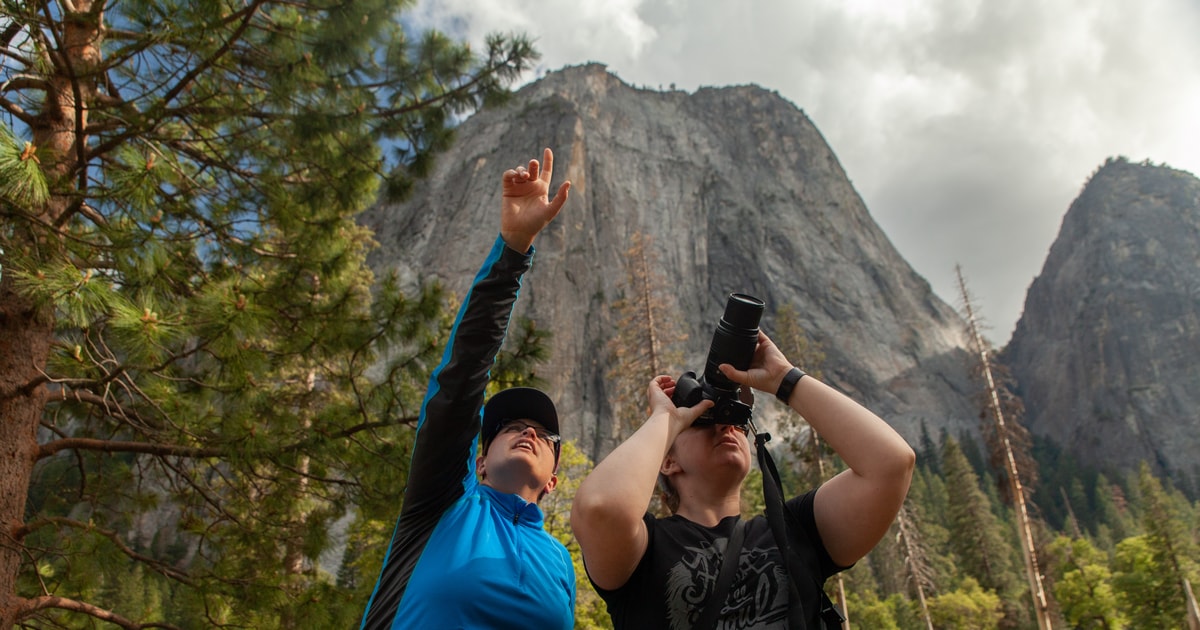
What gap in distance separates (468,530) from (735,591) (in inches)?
30.9

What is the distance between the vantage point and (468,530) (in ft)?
6.46

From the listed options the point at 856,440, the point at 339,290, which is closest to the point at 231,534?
the point at 339,290

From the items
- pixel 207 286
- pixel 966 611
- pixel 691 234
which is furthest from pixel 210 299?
pixel 691 234

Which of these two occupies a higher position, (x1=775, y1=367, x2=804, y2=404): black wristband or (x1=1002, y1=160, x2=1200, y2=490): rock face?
(x1=1002, y1=160, x2=1200, y2=490): rock face

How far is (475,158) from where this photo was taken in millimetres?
68750

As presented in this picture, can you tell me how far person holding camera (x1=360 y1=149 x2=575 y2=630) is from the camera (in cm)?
183

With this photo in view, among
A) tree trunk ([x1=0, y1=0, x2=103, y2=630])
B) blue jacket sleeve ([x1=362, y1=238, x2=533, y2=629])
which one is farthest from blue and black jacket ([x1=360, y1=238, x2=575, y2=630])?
tree trunk ([x1=0, y1=0, x2=103, y2=630])

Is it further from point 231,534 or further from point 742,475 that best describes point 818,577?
point 231,534

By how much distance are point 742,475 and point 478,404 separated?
33.8 inches

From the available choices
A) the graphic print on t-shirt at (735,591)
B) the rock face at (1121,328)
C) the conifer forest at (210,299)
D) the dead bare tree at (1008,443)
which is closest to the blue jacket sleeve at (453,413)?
the graphic print on t-shirt at (735,591)

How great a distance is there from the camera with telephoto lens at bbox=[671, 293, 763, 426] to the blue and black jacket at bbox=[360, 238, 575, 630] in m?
0.62

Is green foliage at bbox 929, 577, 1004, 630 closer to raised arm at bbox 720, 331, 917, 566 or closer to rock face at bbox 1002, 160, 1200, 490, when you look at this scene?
raised arm at bbox 720, 331, 917, 566

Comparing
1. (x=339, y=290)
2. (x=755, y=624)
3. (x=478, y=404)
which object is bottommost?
(x=755, y=624)

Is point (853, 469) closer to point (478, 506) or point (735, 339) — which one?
point (735, 339)
